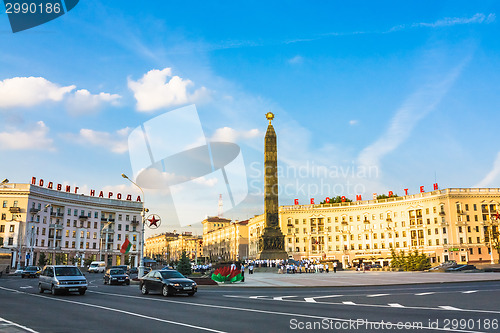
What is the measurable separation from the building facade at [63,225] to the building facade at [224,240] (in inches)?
1348

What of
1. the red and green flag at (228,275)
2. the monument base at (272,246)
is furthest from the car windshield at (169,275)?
the monument base at (272,246)

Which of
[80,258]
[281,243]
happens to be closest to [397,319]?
[281,243]

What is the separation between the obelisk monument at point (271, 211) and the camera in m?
59.9

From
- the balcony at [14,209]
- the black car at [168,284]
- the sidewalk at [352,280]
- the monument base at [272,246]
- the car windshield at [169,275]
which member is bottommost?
the sidewalk at [352,280]

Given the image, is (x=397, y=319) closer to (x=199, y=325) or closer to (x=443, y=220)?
(x=199, y=325)

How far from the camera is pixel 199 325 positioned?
36.1 ft

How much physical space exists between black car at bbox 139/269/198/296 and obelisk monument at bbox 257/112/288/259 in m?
38.4

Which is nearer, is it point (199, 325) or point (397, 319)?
point (199, 325)

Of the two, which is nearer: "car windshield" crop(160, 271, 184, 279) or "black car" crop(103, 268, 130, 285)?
"car windshield" crop(160, 271, 184, 279)

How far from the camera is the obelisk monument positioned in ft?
197

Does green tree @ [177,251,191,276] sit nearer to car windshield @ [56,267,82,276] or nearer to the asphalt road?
car windshield @ [56,267,82,276]

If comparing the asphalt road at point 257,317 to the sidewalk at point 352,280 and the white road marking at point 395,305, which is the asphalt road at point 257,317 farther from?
the sidewalk at point 352,280

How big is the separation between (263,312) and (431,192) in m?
90.8

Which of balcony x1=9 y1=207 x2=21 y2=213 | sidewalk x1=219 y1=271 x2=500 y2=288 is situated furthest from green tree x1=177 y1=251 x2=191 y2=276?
balcony x1=9 y1=207 x2=21 y2=213
